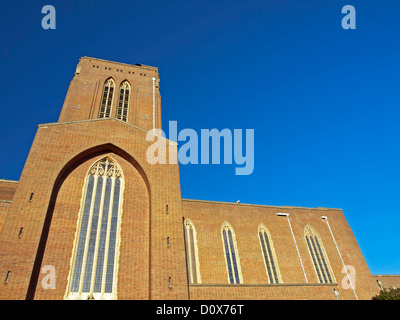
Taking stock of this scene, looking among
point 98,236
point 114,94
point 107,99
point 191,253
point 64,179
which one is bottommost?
point 98,236

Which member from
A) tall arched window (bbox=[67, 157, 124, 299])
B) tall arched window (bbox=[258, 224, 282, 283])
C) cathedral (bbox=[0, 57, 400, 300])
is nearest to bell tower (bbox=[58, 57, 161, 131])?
cathedral (bbox=[0, 57, 400, 300])

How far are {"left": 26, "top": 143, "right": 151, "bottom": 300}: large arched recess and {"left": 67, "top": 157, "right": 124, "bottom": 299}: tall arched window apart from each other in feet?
2.15

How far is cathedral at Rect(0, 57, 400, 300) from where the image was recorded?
14.7 metres

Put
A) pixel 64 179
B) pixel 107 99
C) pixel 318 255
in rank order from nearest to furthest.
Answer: pixel 64 179
pixel 318 255
pixel 107 99

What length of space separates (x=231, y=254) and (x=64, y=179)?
521 inches

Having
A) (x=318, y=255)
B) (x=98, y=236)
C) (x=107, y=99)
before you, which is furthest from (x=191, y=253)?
(x=107, y=99)

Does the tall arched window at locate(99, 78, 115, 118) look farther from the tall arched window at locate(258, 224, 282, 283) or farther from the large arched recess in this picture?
the tall arched window at locate(258, 224, 282, 283)

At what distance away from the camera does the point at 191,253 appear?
2259 centimetres

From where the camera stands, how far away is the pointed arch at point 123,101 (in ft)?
90.4

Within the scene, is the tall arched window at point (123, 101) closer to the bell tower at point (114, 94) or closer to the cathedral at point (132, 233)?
the bell tower at point (114, 94)

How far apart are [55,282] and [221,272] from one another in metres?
11.7

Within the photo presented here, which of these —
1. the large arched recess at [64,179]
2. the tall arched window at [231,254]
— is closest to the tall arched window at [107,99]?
the large arched recess at [64,179]

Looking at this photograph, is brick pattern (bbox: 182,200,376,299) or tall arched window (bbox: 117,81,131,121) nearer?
brick pattern (bbox: 182,200,376,299)

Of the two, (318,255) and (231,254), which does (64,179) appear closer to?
(231,254)
